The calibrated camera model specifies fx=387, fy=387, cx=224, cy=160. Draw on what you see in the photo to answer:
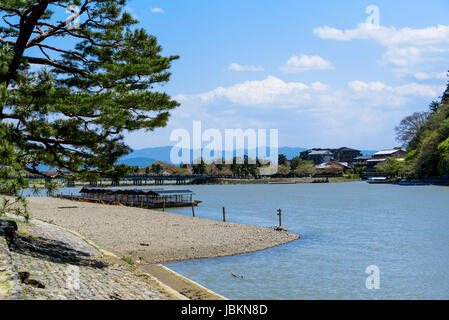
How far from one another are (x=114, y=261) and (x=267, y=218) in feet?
110

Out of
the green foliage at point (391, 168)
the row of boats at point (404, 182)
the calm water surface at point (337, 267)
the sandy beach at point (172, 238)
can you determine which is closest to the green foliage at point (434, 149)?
the row of boats at point (404, 182)

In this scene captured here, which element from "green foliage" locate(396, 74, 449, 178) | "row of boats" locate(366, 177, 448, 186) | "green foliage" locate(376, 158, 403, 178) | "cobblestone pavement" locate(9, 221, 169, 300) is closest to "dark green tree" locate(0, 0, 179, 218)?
"cobblestone pavement" locate(9, 221, 169, 300)

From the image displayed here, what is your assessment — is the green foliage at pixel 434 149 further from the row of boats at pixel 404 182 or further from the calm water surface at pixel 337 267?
the calm water surface at pixel 337 267

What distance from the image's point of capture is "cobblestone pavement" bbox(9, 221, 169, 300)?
10.3 meters

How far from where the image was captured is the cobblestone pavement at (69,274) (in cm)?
1032

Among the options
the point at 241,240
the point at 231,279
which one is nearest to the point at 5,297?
the point at 231,279

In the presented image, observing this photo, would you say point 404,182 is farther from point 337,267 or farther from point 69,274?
point 69,274

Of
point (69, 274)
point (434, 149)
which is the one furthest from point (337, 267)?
point (434, 149)

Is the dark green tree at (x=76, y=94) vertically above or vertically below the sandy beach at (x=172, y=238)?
above

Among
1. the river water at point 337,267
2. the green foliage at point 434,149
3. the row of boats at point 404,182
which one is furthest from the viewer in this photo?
the row of boats at point 404,182

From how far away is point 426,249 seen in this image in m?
28.6

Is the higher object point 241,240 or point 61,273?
point 61,273
